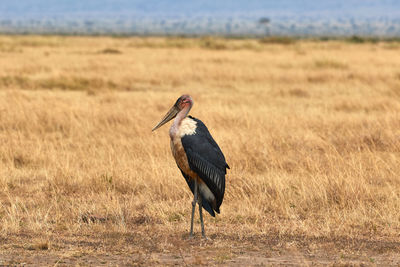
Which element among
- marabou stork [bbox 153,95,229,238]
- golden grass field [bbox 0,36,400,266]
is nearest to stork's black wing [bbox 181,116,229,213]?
marabou stork [bbox 153,95,229,238]

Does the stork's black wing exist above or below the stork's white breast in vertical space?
below

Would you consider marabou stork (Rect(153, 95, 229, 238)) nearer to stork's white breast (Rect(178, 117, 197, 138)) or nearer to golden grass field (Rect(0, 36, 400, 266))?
stork's white breast (Rect(178, 117, 197, 138))

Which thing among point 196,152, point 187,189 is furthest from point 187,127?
point 187,189

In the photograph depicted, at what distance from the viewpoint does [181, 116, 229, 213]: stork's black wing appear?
5.65 metres

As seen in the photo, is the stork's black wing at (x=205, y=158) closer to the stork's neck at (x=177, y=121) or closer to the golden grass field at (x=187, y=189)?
the stork's neck at (x=177, y=121)

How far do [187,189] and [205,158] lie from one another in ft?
6.98

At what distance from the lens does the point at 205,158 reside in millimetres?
5699

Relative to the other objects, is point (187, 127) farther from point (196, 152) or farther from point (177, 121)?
point (196, 152)

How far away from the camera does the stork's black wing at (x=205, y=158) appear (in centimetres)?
565

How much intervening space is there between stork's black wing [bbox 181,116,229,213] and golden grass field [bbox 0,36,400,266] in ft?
1.74

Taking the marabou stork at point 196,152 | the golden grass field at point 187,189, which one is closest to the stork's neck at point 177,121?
the marabou stork at point 196,152

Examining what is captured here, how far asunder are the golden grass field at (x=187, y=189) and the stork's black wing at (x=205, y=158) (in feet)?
1.74

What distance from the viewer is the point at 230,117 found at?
1302 cm

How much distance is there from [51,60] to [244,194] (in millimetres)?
23500
